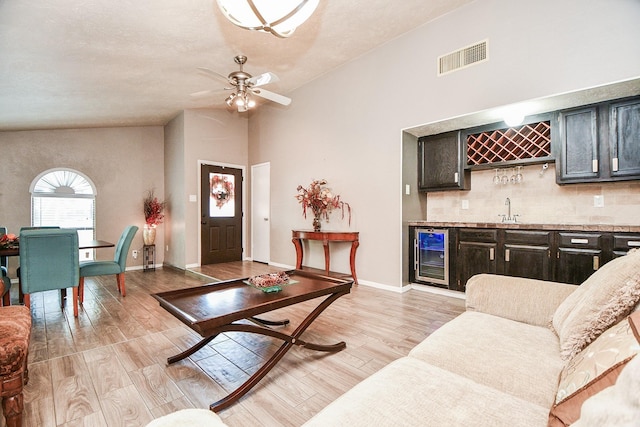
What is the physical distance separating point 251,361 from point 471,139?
3590mm

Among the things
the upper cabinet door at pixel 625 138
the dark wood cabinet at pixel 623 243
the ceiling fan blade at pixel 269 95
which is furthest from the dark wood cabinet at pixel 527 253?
the ceiling fan blade at pixel 269 95

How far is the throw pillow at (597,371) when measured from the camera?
A: 2.30ft

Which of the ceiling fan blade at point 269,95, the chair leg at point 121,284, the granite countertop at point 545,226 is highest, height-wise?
the ceiling fan blade at point 269,95

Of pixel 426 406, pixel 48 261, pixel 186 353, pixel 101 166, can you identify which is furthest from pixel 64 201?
pixel 426 406

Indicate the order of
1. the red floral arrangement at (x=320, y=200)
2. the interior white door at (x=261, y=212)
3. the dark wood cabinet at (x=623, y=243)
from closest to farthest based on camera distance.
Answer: the dark wood cabinet at (x=623, y=243) → the red floral arrangement at (x=320, y=200) → the interior white door at (x=261, y=212)

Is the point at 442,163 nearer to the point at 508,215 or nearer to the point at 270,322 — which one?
the point at 508,215

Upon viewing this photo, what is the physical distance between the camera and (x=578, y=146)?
3.02 meters

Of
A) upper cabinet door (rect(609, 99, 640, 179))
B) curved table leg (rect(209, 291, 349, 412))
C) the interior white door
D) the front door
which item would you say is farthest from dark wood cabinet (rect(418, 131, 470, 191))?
the front door

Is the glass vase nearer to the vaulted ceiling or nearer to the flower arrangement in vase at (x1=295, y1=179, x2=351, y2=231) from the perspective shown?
the vaulted ceiling

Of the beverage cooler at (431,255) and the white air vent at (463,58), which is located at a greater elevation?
the white air vent at (463,58)

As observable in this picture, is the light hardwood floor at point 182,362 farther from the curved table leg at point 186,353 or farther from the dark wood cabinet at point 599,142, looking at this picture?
the dark wood cabinet at point 599,142

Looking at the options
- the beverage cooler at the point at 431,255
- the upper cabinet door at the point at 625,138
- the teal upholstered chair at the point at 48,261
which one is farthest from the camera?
the beverage cooler at the point at 431,255

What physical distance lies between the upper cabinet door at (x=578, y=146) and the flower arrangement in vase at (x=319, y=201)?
2.65m

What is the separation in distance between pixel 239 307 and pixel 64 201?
5.39 meters
